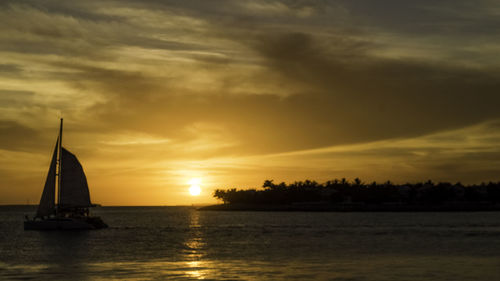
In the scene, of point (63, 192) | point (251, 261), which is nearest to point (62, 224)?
point (63, 192)

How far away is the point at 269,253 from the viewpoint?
232 ft

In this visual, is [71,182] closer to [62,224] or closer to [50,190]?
[50,190]

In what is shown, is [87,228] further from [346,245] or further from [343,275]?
[343,275]

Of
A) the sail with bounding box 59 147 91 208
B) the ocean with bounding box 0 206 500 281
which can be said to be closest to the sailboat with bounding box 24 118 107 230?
the sail with bounding box 59 147 91 208

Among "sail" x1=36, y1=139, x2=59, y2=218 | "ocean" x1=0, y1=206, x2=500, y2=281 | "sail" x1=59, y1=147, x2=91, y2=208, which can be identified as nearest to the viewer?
"ocean" x1=0, y1=206, x2=500, y2=281

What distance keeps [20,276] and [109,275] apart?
705cm

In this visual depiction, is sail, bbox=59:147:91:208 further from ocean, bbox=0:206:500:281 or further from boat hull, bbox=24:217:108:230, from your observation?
ocean, bbox=0:206:500:281

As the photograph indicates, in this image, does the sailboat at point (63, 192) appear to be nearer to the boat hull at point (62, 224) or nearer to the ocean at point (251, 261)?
the boat hull at point (62, 224)

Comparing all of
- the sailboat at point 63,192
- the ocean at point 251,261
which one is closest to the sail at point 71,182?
the sailboat at point 63,192

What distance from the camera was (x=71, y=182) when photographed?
102125mm

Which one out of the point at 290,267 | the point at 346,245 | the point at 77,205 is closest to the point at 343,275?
the point at 290,267

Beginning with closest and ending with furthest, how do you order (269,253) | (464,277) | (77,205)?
1. (464,277)
2. (269,253)
3. (77,205)

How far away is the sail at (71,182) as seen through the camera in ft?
335

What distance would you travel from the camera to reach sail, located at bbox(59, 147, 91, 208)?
102 m
